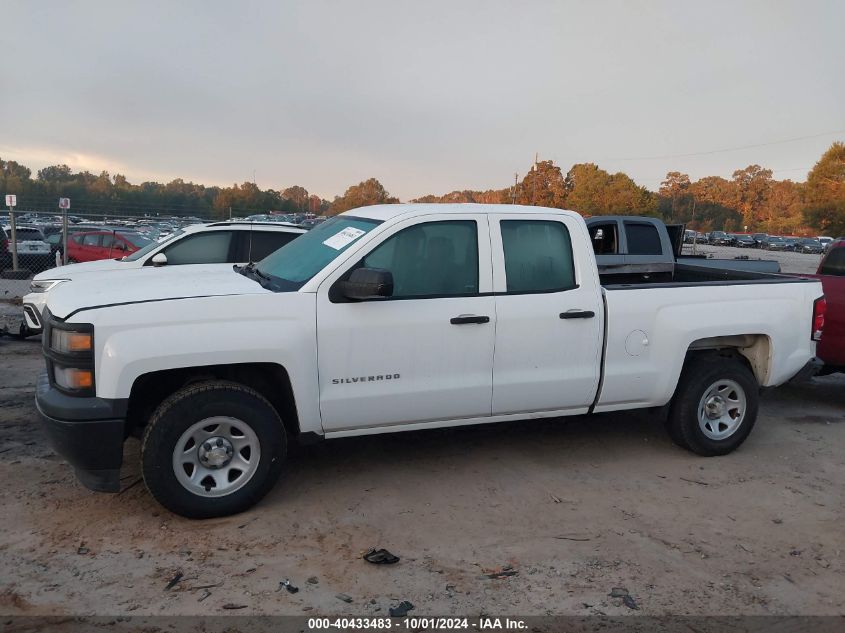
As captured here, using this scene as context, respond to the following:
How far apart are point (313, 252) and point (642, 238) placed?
8579mm

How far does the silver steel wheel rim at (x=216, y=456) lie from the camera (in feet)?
13.1

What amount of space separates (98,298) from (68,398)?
0.59 m

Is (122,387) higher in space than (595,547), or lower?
higher

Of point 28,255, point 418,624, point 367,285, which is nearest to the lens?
point 418,624

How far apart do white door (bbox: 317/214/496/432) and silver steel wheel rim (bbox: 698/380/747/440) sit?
1.90 metres

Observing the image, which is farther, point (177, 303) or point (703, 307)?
point (703, 307)

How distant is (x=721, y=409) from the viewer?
5449mm

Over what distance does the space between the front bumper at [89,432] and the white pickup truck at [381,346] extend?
0.03ft

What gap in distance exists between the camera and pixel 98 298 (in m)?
3.99

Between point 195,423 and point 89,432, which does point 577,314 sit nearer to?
point 195,423

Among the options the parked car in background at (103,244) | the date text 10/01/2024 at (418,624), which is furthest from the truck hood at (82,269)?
the parked car in background at (103,244)

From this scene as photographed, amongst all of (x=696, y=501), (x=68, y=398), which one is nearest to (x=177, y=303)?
(x=68, y=398)

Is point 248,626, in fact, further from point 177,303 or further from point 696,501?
point 696,501

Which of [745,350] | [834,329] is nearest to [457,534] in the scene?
[745,350]
